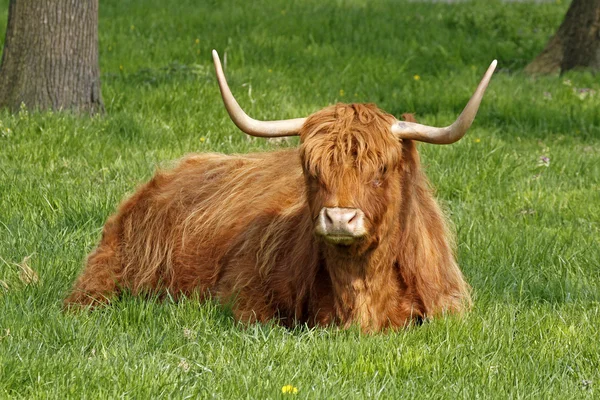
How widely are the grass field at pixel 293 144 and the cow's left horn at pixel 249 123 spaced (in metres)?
0.87

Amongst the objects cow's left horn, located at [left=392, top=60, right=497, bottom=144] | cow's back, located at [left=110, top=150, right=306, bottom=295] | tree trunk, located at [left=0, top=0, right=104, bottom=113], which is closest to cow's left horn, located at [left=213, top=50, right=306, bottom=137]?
cow's left horn, located at [left=392, top=60, right=497, bottom=144]

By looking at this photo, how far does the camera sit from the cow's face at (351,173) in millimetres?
4383

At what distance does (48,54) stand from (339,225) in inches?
191

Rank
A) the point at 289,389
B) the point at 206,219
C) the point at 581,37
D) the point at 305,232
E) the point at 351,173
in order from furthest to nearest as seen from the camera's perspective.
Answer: the point at 581,37, the point at 206,219, the point at 305,232, the point at 351,173, the point at 289,389

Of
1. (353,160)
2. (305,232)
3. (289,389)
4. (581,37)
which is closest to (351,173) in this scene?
(353,160)

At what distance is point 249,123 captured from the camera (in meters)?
4.75

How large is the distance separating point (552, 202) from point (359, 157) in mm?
3086

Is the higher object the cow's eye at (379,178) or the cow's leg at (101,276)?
the cow's eye at (379,178)

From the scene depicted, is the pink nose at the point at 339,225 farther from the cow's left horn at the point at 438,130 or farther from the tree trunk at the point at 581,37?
the tree trunk at the point at 581,37

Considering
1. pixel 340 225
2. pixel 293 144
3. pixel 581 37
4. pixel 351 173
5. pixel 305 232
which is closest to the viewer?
pixel 340 225

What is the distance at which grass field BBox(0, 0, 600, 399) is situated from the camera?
4207mm

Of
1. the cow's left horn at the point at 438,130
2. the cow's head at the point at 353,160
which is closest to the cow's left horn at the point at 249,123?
the cow's head at the point at 353,160

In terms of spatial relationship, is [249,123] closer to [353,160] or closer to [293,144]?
[353,160]

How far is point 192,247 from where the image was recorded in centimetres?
572
